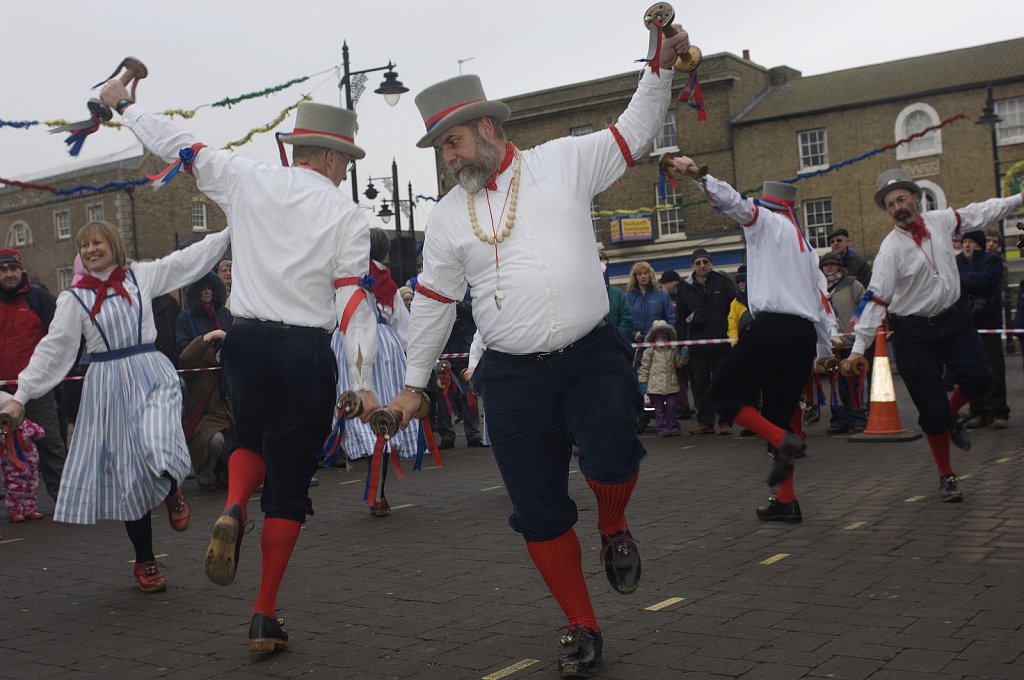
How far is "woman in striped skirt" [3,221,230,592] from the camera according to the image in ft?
19.2

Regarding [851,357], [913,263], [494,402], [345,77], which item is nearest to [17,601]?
[494,402]

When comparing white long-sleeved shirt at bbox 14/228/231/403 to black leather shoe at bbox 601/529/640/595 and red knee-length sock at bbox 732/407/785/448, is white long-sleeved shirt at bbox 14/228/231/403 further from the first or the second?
red knee-length sock at bbox 732/407/785/448

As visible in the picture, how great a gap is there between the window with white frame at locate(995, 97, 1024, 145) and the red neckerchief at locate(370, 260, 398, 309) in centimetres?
3266

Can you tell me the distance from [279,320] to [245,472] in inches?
25.6

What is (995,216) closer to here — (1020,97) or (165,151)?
(165,151)

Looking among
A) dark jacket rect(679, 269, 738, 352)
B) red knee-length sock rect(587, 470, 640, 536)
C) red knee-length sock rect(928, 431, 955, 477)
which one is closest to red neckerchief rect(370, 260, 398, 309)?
red knee-length sock rect(928, 431, 955, 477)

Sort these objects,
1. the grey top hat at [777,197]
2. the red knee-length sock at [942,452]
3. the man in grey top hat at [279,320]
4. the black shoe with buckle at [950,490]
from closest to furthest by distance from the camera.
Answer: the man in grey top hat at [279,320] → the black shoe with buckle at [950,490] → the red knee-length sock at [942,452] → the grey top hat at [777,197]

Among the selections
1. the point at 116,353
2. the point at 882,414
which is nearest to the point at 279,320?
the point at 116,353

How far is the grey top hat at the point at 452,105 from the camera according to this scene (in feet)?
13.7

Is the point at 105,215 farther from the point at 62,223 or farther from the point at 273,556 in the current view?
the point at 273,556

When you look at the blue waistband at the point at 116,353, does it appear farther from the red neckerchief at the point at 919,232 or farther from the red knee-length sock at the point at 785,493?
the red neckerchief at the point at 919,232

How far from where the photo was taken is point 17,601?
229 inches

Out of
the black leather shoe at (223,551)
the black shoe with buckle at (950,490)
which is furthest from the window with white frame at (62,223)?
the black leather shoe at (223,551)

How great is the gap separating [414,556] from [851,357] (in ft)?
10.2
